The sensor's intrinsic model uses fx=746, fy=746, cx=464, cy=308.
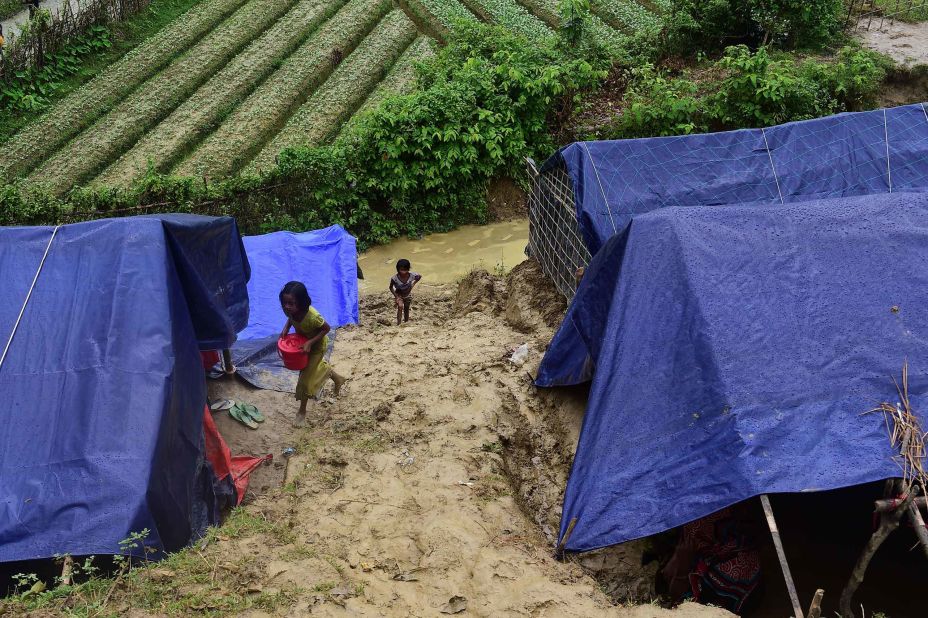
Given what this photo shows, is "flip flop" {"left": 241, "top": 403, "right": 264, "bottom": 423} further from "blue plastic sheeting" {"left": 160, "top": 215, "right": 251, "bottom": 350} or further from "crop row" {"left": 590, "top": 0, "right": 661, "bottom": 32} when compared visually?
"crop row" {"left": 590, "top": 0, "right": 661, "bottom": 32}

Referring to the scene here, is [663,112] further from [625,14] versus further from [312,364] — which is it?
[312,364]

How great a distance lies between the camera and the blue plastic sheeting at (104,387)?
14.8ft

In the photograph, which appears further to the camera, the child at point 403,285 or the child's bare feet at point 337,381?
the child at point 403,285

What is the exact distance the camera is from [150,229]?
5.70 meters

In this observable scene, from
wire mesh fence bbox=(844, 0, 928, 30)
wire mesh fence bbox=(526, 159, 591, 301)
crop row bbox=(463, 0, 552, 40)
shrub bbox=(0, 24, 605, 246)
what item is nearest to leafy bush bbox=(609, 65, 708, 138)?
shrub bbox=(0, 24, 605, 246)

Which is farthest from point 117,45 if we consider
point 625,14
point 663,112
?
point 663,112

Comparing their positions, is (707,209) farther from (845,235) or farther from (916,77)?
(916,77)

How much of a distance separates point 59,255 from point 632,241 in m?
4.33

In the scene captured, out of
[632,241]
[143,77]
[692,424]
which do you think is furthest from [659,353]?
[143,77]

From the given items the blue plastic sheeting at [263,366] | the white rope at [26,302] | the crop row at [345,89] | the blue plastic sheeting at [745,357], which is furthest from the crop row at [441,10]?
the blue plastic sheeting at [745,357]

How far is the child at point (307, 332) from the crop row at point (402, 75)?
8895 mm

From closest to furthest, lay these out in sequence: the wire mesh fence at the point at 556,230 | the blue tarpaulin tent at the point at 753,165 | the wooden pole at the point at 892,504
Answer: the wooden pole at the point at 892,504 → the blue tarpaulin tent at the point at 753,165 → the wire mesh fence at the point at 556,230

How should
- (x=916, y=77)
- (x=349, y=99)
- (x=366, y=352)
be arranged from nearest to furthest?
(x=366, y=352), (x=916, y=77), (x=349, y=99)

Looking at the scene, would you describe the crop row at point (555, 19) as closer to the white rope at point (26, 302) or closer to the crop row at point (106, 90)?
the crop row at point (106, 90)
